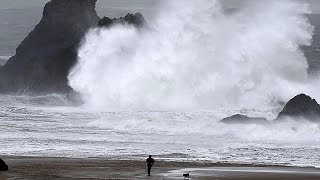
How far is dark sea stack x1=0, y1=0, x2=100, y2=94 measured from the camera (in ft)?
224

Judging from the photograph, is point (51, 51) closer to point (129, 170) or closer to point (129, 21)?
point (129, 21)

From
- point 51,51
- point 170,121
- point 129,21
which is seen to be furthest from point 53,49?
point 170,121

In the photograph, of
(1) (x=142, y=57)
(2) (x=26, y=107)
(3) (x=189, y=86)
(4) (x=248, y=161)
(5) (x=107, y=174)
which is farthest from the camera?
(1) (x=142, y=57)

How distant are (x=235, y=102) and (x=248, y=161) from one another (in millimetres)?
30038

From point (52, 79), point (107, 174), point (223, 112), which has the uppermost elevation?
point (52, 79)

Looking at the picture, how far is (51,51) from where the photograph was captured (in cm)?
7119

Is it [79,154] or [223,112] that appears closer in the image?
[79,154]

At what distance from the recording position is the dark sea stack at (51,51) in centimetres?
6825

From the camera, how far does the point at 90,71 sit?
6619cm

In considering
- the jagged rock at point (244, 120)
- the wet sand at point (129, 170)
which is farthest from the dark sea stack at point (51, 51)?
the wet sand at point (129, 170)

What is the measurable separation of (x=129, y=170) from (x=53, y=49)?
160 ft

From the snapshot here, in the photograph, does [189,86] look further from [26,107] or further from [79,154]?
[79,154]

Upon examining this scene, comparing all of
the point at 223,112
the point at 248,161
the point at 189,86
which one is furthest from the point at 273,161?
the point at 189,86

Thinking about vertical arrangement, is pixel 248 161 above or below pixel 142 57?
below
